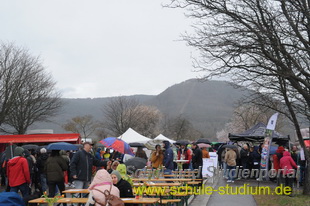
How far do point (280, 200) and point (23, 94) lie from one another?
32.6m

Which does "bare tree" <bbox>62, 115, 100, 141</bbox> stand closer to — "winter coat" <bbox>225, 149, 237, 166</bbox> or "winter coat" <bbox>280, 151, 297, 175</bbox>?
"winter coat" <bbox>225, 149, 237, 166</bbox>

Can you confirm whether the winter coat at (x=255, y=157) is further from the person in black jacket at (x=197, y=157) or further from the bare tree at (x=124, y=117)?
the bare tree at (x=124, y=117)

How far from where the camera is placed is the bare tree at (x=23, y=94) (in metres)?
38.9

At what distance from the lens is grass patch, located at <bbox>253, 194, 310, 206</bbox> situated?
14.0m

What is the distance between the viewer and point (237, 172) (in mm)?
23781

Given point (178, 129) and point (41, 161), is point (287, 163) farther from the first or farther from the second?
point (178, 129)

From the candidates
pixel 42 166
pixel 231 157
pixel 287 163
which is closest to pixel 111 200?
pixel 287 163

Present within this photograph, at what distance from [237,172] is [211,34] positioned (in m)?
12.6

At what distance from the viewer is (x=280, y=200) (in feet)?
48.5

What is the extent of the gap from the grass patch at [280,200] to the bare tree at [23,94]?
2796 cm

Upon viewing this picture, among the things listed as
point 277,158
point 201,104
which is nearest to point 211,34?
point 277,158

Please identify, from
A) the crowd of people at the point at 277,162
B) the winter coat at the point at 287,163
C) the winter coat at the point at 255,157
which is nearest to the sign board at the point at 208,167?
the crowd of people at the point at 277,162

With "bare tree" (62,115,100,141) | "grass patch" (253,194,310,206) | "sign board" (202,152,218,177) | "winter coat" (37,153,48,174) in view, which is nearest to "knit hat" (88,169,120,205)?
"grass patch" (253,194,310,206)

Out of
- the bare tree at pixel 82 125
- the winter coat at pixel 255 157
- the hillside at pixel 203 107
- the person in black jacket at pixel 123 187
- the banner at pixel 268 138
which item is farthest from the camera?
the hillside at pixel 203 107
